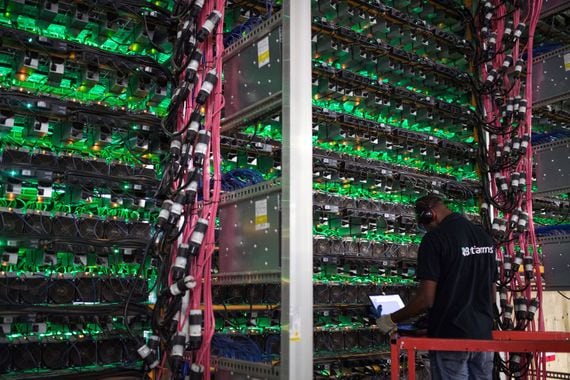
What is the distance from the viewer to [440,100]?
5.32 meters

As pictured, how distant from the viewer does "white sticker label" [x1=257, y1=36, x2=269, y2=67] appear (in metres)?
2.72

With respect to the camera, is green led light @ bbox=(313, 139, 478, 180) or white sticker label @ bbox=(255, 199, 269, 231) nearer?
white sticker label @ bbox=(255, 199, 269, 231)

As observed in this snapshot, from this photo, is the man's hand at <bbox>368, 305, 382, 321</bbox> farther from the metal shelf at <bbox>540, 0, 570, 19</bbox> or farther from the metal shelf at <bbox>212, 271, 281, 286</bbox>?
the metal shelf at <bbox>540, 0, 570, 19</bbox>

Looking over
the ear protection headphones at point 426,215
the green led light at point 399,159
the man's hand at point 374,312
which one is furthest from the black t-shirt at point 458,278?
the green led light at point 399,159

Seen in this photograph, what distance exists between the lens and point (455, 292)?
128 inches

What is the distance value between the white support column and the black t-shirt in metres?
1.18

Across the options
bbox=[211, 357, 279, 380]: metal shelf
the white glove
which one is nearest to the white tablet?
Answer: the white glove

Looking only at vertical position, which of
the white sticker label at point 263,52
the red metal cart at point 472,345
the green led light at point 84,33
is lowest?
the red metal cart at point 472,345

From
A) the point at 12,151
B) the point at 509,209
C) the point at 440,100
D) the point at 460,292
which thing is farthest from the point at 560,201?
the point at 12,151

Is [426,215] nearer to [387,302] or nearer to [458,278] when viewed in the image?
[458,278]

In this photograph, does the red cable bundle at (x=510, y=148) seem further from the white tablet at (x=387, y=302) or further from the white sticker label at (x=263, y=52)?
the white sticker label at (x=263, y=52)

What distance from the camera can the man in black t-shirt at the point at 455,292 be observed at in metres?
3.19

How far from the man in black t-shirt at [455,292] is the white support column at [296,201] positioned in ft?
3.71

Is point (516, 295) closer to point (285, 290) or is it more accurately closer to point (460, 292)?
point (460, 292)
